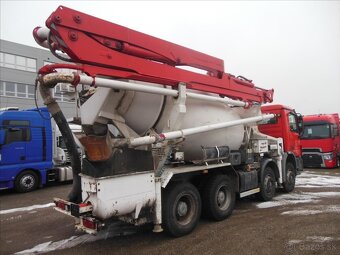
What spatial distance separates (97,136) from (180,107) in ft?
4.86

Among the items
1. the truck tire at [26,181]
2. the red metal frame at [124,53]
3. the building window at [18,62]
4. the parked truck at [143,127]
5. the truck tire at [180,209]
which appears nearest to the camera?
the red metal frame at [124,53]

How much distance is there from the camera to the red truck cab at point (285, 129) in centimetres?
941

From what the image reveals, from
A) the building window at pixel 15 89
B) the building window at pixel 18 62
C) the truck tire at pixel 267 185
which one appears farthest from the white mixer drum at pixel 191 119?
the building window at pixel 18 62

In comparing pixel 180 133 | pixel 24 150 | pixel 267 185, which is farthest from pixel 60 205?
pixel 24 150

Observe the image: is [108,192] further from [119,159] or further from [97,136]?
[97,136]

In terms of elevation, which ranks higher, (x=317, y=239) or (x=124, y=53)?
(x=124, y=53)

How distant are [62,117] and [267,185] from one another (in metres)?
5.65

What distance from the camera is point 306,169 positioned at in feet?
52.5

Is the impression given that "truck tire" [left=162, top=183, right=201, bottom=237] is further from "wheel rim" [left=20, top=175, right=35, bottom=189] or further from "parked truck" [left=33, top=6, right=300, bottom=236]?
"wheel rim" [left=20, top=175, right=35, bottom=189]

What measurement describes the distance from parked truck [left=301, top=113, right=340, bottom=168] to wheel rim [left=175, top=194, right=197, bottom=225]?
39.6 ft

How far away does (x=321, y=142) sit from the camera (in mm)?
15680

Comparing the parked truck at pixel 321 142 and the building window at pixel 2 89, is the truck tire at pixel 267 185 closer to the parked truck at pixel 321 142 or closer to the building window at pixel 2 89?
the parked truck at pixel 321 142

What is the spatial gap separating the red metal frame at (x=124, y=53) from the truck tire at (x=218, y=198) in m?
1.81

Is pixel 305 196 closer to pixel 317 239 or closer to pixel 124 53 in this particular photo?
pixel 317 239
